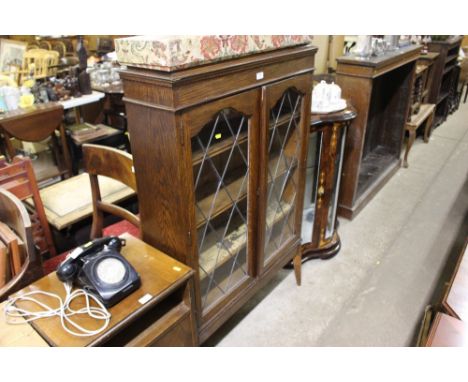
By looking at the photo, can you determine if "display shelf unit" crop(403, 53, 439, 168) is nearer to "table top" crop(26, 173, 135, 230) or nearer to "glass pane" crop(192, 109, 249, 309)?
"glass pane" crop(192, 109, 249, 309)

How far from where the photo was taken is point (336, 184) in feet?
7.39

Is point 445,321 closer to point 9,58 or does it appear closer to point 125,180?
point 125,180

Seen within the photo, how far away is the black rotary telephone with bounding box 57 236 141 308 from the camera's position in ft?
3.59

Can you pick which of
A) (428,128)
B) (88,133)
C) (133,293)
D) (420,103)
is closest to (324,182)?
(133,293)

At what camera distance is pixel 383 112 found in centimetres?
341

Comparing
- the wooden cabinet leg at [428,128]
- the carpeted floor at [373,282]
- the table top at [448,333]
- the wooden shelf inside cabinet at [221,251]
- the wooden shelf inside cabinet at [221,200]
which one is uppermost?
the wooden shelf inside cabinet at [221,200]

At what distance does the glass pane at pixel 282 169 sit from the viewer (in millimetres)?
1533

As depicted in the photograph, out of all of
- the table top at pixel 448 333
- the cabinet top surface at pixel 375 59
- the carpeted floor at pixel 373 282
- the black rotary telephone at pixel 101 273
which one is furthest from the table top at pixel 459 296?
the cabinet top surface at pixel 375 59

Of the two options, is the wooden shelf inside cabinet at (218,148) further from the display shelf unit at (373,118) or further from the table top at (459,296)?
the display shelf unit at (373,118)

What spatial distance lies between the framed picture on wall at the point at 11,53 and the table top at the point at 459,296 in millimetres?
5532

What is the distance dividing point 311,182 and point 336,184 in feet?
0.48

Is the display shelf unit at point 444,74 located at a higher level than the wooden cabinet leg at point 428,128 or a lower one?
higher

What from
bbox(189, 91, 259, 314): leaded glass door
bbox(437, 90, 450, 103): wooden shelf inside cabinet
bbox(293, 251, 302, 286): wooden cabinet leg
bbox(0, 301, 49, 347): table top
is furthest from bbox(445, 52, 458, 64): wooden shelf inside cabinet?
bbox(0, 301, 49, 347): table top

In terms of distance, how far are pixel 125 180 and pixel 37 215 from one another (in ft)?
1.71
